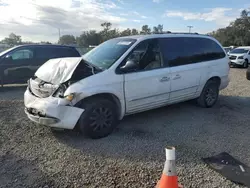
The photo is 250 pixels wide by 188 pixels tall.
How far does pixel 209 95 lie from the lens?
5895 mm

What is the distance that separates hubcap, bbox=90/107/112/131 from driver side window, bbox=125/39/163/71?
3.39 ft

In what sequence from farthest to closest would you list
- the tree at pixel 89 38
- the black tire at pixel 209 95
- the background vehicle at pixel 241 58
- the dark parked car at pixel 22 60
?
the tree at pixel 89 38
the background vehicle at pixel 241 58
the dark parked car at pixel 22 60
the black tire at pixel 209 95

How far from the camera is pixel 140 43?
4523 mm

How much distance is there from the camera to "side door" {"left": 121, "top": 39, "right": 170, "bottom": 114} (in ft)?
14.0

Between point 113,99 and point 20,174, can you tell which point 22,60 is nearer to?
point 113,99

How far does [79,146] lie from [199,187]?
6.33 feet

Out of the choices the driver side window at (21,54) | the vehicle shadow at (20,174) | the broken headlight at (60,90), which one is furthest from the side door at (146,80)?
the driver side window at (21,54)

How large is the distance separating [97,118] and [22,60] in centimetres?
591

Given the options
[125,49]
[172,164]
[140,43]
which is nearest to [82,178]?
[172,164]

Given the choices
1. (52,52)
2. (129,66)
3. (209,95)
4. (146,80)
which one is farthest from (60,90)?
(52,52)

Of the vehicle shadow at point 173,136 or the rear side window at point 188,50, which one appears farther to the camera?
the rear side window at point 188,50

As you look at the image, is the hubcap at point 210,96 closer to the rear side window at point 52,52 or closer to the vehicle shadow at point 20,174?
the vehicle shadow at point 20,174

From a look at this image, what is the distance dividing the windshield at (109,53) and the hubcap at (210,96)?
8.46 ft

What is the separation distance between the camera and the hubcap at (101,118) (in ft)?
12.7
